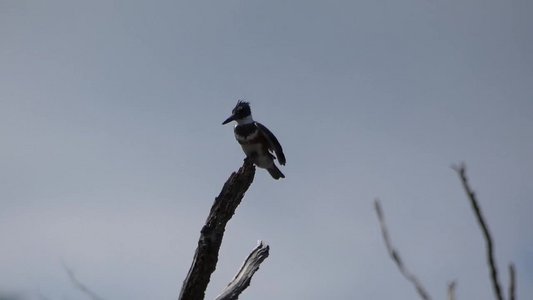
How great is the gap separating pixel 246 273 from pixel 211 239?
44cm

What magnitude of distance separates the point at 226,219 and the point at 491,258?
147 inches

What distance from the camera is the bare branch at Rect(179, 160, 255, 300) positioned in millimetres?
4434

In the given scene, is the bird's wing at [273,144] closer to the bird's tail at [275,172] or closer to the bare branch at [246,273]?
the bird's tail at [275,172]

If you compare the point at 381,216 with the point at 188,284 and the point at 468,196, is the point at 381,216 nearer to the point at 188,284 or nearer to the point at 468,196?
the point at 468,196

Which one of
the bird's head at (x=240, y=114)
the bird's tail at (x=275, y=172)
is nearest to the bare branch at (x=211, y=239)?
the bird's tail at (x=275, y=172)

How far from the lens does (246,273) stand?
4.83 meters

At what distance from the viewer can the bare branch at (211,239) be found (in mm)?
4434

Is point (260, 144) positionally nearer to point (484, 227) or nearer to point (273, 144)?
point (273, 144)

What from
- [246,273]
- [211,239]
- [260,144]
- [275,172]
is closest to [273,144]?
[260,144]

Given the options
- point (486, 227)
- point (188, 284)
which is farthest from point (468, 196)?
point (188, 284)

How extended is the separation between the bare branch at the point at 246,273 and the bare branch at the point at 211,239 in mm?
239

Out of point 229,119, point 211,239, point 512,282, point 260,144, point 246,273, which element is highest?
point 229,119

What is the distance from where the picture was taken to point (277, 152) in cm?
837

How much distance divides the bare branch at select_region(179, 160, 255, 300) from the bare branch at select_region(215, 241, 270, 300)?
0.78 feet
